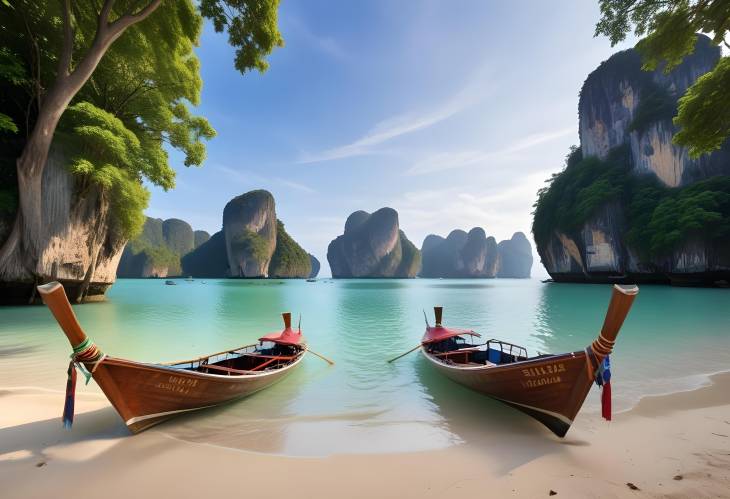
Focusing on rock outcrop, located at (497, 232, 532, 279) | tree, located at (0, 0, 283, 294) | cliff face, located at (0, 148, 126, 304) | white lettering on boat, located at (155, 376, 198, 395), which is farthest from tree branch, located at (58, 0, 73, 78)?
rock outcrop, located at (497, 232, 532, 279)

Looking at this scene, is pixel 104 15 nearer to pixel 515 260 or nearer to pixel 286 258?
pixel 286 258

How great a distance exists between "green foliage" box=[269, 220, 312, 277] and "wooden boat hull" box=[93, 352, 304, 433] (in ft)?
333

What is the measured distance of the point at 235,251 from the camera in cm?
9250

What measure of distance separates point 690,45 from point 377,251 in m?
127

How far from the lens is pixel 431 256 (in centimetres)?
18350

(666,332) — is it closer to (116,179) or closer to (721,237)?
(116,179)

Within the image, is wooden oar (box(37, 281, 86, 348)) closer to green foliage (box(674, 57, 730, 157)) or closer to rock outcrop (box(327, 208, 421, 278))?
green foliage (box(674, 57, 730, 157))

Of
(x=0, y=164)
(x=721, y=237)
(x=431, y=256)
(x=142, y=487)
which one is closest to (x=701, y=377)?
(x=142, y=487)

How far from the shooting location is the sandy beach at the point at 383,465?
10.5 ft

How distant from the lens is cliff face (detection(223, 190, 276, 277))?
9125 centimetres

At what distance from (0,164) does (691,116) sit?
27457mm

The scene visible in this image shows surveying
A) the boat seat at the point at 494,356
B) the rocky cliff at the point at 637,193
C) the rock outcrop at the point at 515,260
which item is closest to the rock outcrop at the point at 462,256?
the rock outcrop at the point at 515,260

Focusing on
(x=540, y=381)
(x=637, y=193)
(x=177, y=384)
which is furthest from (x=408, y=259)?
(x=177, y=384)

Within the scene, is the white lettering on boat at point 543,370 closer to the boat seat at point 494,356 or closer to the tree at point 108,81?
the boat seat at point 494,356
